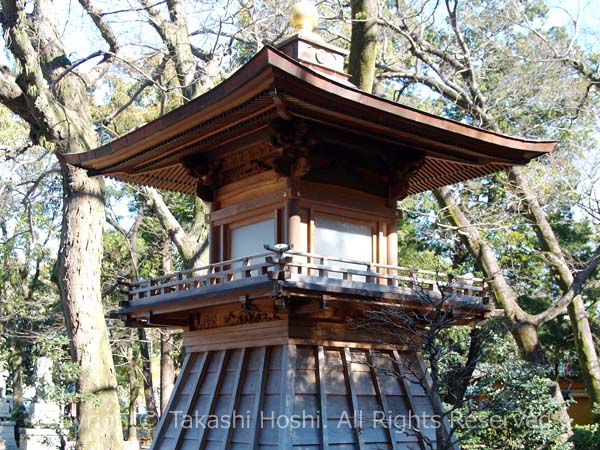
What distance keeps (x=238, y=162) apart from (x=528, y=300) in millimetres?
16644

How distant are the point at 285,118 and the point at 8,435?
21654 millimetres

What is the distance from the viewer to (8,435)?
80.6 ft

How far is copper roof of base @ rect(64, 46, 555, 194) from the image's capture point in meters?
6.66

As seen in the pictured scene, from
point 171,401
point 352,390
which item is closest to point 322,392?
point 352,390

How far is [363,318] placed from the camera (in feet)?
26.9

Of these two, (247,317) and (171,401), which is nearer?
(247,317)

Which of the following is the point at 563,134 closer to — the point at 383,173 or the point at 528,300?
the point at 528,300

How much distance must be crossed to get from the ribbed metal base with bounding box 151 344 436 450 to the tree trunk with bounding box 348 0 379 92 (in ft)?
19.3

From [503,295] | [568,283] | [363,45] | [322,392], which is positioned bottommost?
[322,392]

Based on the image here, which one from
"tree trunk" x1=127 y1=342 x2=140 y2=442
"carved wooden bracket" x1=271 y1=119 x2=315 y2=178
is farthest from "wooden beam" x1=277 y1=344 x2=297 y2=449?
"tree trunk" x1=127 y1=342 x2=140 y2=442

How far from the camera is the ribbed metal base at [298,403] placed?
7.47 metres

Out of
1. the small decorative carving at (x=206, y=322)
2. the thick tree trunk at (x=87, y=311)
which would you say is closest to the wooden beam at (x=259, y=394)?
the small decorative carving at (x=206, y=322)

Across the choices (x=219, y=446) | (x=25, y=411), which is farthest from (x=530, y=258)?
(x=25, y=411)

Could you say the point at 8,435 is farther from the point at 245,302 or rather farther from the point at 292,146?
the point at 292,146
